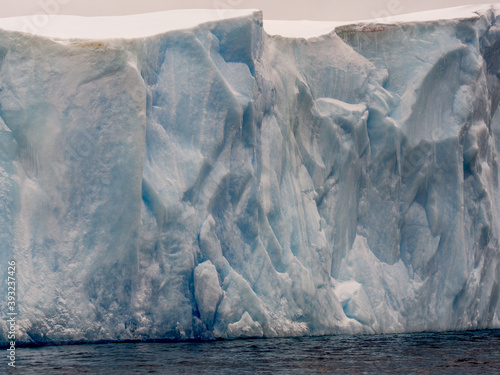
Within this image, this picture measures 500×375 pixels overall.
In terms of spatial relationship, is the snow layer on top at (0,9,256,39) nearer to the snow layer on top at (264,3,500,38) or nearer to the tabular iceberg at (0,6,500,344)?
the tabular iceberg at (0,6,500,344)

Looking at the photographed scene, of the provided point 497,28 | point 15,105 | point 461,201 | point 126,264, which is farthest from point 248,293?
point 497,28

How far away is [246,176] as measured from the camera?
51.1 ft

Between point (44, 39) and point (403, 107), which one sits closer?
point (44, 39)

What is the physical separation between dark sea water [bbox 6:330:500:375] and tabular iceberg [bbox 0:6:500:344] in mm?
1033

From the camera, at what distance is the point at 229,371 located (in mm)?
10148

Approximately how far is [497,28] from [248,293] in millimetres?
9548

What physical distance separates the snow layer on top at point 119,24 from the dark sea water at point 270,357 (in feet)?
17.5

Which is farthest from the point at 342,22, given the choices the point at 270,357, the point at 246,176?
the point at 270,357

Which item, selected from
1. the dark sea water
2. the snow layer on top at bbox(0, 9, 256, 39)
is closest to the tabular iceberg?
the snow layer on top at bbox(0, 9, 256, 39)

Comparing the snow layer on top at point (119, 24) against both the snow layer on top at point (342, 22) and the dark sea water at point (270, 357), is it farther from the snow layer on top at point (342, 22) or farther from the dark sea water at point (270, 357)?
the dark sea water at point (270, 357)

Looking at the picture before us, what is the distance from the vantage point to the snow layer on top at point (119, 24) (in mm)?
14562

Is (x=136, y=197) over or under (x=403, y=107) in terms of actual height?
under

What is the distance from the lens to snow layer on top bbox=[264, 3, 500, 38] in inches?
716

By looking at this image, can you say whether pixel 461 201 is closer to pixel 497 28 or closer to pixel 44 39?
pixel 497 28
